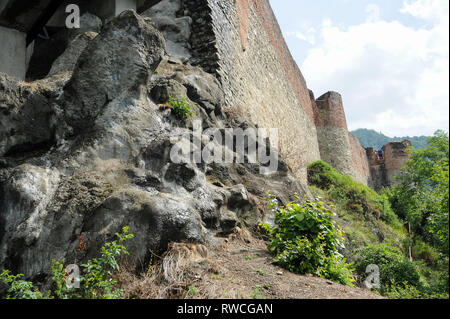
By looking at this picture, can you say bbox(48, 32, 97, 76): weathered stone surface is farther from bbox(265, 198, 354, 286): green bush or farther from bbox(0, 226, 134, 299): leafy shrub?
bbox(265, 198, 354, 286): green bush

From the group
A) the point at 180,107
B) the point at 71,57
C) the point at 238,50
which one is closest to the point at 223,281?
the point at 180,107

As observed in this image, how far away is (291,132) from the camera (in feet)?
51.8

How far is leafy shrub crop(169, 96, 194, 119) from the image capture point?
5379 millimetres

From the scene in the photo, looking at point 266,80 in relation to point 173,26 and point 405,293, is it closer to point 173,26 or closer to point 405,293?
point 173,26

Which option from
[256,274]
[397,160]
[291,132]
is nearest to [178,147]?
[256,274]

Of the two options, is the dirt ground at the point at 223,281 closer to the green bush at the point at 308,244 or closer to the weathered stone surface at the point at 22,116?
the green bush at the point at 308,244

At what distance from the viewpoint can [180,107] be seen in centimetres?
540

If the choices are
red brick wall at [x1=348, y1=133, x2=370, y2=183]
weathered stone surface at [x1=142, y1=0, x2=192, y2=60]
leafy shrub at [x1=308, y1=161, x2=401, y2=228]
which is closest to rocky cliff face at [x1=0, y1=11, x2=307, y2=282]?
weathered stone surface at [x1=142, y1=0, x2=192, y2=60]

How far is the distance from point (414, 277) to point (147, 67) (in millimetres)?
5877

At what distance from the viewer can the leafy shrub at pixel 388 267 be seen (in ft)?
21.2

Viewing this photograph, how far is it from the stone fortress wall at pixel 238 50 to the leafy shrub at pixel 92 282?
17.3 feet

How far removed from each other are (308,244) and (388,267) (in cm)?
343

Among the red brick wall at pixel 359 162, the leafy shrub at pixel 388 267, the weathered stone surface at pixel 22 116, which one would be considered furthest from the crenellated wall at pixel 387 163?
the weathered stone surface at pixel 22 116
